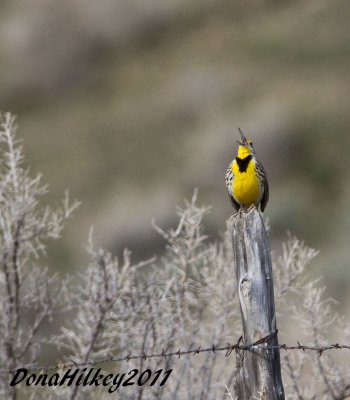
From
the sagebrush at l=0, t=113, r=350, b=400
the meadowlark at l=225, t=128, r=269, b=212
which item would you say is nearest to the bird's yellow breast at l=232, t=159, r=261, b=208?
the meadowlark at l=225, t=128, r=269, b=212

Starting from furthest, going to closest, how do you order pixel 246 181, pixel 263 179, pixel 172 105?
pixel 172 105 → pixel 263 179 → pixel 246 181

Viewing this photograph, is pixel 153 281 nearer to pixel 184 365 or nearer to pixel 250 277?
pixel 184 365

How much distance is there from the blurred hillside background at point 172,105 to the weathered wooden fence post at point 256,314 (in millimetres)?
17812

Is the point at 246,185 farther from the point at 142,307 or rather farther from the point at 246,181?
the point at 142,307

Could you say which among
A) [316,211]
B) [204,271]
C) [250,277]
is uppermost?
[316,211]

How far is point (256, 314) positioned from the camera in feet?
20.3

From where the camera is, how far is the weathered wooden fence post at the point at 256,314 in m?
6.16

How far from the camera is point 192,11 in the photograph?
3869cm

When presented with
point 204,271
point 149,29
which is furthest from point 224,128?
point 204,271

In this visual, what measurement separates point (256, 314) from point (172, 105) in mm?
28398

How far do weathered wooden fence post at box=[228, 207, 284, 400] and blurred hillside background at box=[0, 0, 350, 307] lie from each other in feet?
58.4

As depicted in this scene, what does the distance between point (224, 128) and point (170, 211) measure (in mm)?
4741

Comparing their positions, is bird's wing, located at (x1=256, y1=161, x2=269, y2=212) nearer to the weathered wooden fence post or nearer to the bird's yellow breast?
the bird's yellow breast

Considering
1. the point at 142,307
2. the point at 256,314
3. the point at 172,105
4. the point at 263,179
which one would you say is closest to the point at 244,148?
the point at 263,179
